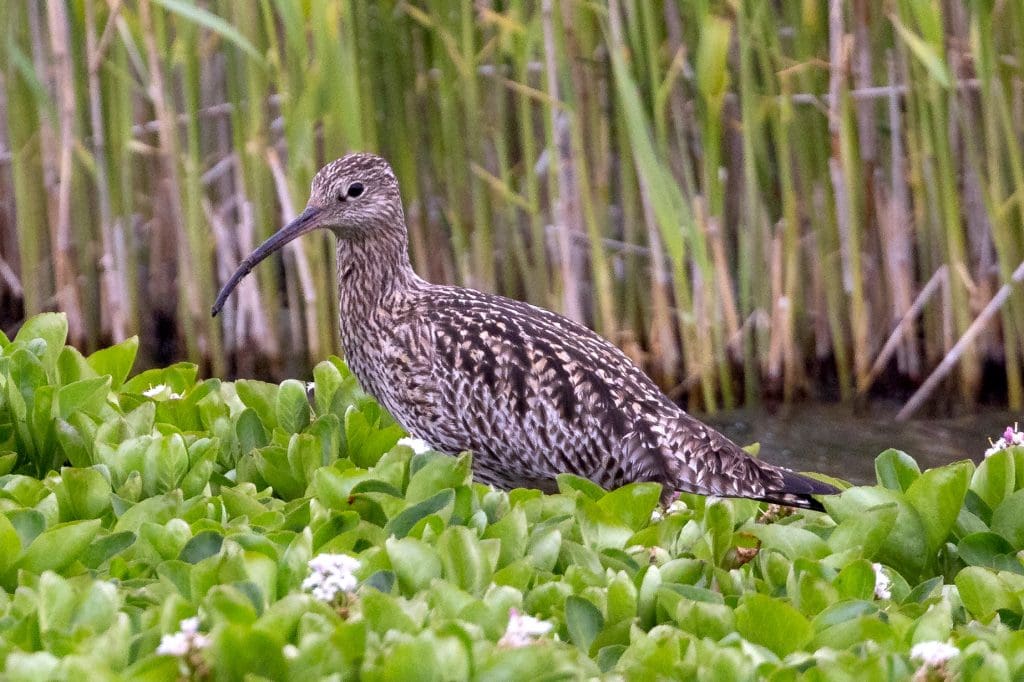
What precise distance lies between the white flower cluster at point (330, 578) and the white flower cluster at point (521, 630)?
0.26 metres

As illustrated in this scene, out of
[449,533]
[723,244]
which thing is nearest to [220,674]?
[449,533]

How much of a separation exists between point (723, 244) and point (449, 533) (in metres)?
4.10

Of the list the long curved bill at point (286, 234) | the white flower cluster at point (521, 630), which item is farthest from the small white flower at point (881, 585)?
the long curved bill at point (286, 234)

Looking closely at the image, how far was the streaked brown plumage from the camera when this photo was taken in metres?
4.14

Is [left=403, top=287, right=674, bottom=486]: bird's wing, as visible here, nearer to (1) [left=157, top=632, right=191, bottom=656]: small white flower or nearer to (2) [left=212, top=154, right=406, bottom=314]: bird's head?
(2) [left=212, top=154, right=406, bottom=314]: bird's head

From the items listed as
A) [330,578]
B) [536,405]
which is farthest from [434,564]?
[536,405]

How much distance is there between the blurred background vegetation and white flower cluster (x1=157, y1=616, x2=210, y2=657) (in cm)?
378

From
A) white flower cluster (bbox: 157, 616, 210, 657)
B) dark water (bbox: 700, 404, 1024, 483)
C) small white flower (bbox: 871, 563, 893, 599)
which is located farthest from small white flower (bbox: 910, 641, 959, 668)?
dark water (bbox: 700, 404, 1024, 483)

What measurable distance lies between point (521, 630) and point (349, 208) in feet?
8.93

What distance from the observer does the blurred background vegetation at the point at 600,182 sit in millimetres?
6078

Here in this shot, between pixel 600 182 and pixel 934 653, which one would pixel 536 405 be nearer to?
pixel 934 653

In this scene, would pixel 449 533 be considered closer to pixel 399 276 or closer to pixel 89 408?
pixel 89 408

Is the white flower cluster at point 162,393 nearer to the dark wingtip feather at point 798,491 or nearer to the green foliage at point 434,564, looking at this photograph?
the green foliage at point 434,564

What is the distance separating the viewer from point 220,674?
7.15 ft
